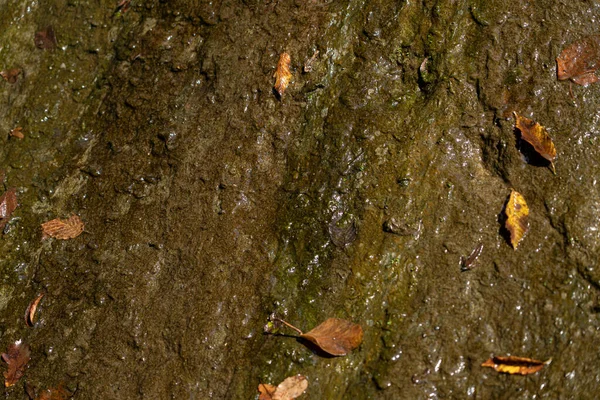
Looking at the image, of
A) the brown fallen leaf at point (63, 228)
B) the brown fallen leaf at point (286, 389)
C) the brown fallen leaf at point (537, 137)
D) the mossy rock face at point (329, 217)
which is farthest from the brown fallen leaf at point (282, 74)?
the brown fallen leaf at point (286, 389)

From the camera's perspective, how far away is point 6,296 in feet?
9.67

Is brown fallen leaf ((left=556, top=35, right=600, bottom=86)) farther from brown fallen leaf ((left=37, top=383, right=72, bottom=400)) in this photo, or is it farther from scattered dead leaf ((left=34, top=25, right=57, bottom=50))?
scattered dead leaf ((left=34, top=25, right=57, bottom=50))

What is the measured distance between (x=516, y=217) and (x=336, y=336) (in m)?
0.89

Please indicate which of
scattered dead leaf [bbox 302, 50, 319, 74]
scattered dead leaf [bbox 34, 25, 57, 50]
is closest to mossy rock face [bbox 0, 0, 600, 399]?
scattered dead leaf [bbox 302, 50, 319, 74]

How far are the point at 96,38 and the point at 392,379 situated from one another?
2.54 m

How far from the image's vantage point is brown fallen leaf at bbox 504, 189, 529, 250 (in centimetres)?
244

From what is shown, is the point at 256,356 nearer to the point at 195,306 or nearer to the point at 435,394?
the point at 195,306

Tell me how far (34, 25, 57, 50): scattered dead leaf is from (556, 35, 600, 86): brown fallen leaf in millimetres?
2799

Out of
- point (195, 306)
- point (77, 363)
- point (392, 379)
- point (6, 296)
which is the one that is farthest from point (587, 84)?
point (6, 296)

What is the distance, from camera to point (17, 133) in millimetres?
3375

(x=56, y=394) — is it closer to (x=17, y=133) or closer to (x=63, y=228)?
(x=63, y=228)

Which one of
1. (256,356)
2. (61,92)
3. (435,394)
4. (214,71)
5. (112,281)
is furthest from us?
(61,92)

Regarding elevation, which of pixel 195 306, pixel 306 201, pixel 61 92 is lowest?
pixel 195 306

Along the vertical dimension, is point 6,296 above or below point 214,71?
below
